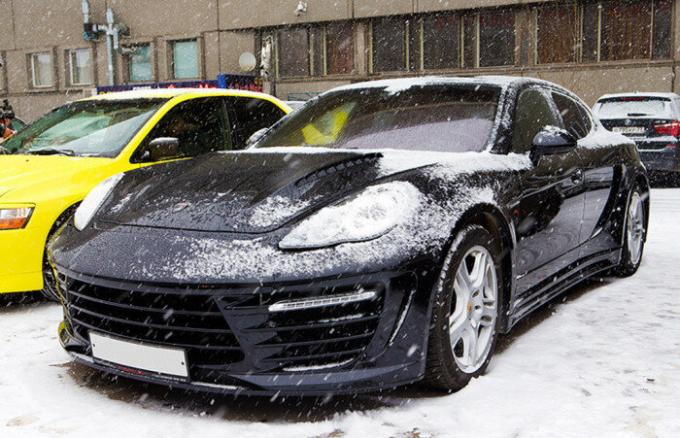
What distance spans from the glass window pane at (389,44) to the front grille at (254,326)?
60.4 feet

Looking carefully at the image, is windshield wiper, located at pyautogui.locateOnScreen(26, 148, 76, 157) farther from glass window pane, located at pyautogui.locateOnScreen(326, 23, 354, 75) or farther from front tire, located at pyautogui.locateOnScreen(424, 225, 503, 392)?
glass window pane, located at pyautogui.locateOnScreen(326, 23, 354, 75)

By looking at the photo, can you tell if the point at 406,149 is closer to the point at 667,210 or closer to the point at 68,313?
the point at 68,313

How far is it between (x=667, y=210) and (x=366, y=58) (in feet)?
41.3

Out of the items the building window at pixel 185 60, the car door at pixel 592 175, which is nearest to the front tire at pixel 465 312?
the car door at pixel 592 175

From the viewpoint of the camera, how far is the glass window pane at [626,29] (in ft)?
59.5

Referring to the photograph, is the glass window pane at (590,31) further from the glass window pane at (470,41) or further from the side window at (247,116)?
the side window at (247,116)

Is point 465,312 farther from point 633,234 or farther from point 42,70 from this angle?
point 42,70

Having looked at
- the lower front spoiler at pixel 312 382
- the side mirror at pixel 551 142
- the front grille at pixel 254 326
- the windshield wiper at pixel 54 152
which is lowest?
the lower front spoiler at pixel 312 382

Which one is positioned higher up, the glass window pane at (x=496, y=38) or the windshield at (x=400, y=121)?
the glass window pane at (x=496, y=38)

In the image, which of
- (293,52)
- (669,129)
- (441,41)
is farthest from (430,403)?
(293,52)

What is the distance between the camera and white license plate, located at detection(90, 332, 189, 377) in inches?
119

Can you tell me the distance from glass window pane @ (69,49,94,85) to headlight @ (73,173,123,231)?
72.8 ft

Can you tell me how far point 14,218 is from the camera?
4832mm

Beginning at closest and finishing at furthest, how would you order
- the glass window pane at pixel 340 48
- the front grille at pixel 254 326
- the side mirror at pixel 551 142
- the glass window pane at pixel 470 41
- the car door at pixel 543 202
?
the front grille at pixel 254 326 → the car door at pixel 543 202 → the side mirror at pixel 551 142 → the glass window pane at pixel 470 41 → the glass window pane at pixel 340 48
